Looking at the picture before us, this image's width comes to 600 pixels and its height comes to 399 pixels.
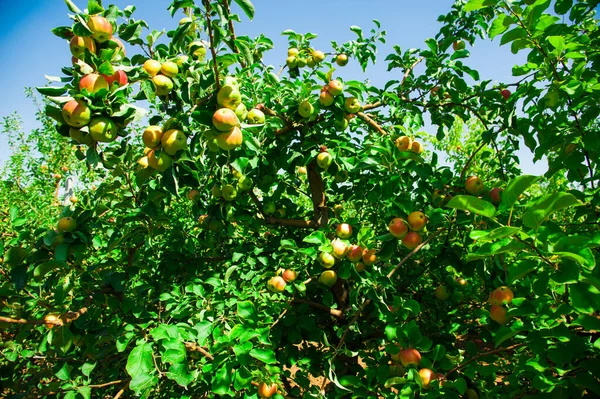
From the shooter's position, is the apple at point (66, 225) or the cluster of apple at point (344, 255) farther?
the cluster of apple at point (344, 255)

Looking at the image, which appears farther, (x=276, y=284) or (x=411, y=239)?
(x=276, y=284)

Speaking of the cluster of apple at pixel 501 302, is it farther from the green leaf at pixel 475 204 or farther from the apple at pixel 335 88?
the apple at pixel 335 88

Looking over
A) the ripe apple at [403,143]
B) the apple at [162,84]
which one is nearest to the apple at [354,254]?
the ripe apple at [403,143]

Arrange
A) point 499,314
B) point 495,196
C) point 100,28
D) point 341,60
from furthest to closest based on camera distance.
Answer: point 341,60
point 495,196
point 499,314
point 100,28

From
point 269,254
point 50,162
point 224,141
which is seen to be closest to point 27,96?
point 50,162

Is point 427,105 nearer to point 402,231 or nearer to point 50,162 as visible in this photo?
point 402,231

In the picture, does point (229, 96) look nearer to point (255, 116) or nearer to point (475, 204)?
point (255, 116)

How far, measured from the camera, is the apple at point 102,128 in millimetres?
1198

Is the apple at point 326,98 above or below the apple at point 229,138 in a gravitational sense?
above

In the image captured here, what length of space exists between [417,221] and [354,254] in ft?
1.35

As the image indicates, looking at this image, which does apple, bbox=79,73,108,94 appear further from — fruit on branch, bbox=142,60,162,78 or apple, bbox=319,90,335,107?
apple, bbox=319,90,335,107

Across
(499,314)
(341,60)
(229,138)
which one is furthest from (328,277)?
(341,60)

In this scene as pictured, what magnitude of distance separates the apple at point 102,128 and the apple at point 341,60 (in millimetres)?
2217

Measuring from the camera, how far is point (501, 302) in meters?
1.67
